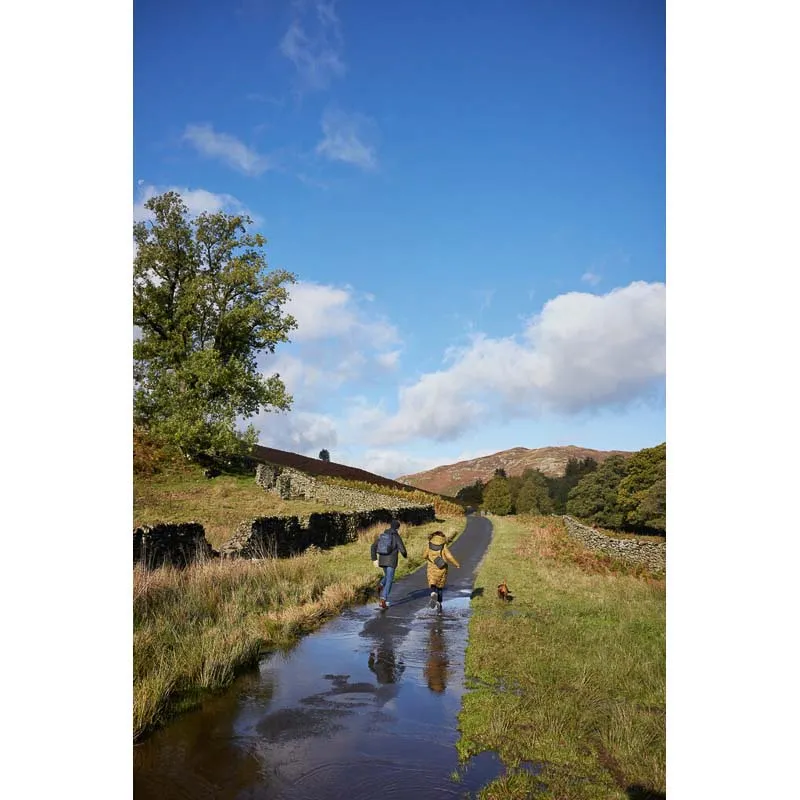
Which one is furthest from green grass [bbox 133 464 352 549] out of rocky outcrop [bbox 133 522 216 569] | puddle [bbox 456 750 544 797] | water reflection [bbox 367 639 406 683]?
puddle [bbox 456 750 544 797]

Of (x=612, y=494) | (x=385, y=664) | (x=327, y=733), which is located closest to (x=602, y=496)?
(x=612, y=494)

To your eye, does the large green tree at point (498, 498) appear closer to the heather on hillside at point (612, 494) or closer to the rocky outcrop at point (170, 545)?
the heather on hillside at point (612, 494)

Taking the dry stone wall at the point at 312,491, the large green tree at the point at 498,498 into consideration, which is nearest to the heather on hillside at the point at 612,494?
the large green tree at the point at 498,498

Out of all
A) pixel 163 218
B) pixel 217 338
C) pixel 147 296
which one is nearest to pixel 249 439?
pixel 217 338

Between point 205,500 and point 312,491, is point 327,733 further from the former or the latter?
point 312,491

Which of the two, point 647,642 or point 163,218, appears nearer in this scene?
point 647,642

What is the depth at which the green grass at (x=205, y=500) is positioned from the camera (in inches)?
1046

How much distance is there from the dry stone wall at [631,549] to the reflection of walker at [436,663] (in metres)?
16.6

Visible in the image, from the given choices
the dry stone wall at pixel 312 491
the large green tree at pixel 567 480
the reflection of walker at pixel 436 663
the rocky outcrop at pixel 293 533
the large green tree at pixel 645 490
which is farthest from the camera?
the large green tree at pixel 567 480

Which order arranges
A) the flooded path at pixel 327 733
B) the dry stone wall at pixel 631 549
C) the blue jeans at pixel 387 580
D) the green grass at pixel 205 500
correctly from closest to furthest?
the flooded path at pixel 327 733 → the blue jeans at pixel 387 580 → the dry stone wall at pixel 631 549 → the green grass at pixel 205 500

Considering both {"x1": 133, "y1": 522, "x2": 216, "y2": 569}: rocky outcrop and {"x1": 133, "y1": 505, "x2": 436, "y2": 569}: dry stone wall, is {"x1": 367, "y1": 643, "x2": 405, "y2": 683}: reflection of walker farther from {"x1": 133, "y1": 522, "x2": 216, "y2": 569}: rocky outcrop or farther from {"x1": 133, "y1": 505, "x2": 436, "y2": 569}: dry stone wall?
{"x1": 133, "y1": 522, "x2": 216, "y2": 569}: rocky outcrop
